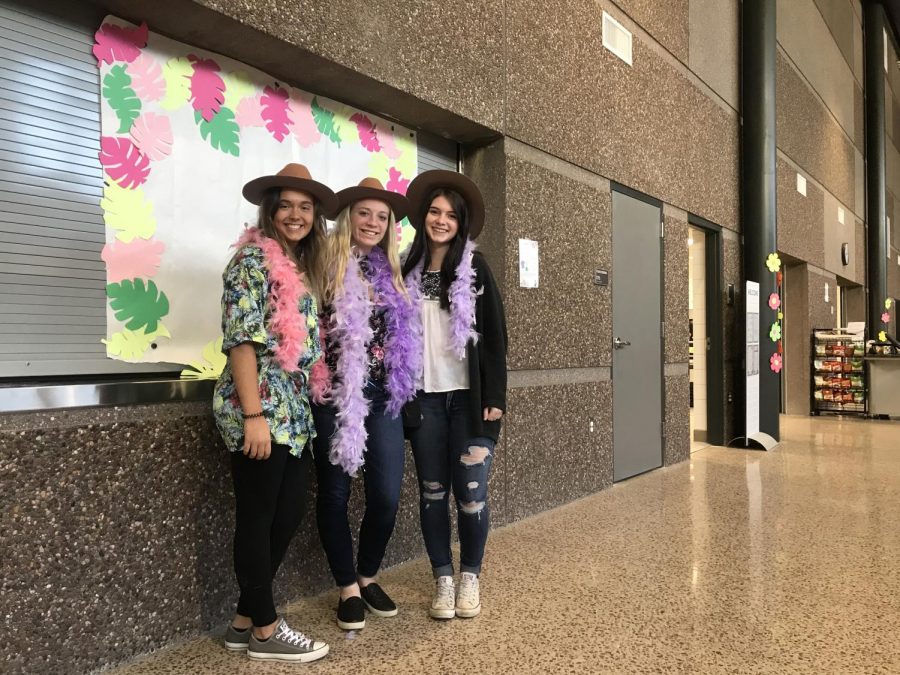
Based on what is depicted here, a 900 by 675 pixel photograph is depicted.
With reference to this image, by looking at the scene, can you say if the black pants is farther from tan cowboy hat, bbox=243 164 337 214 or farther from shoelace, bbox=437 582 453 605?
tan cowboy hat, bbox=243 164 337 214

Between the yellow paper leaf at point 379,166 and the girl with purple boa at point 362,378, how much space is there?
2.43 ft

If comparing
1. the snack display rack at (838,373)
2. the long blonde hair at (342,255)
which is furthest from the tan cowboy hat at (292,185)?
the snack display rack at (838,373)

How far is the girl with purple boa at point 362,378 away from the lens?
216 centimetres

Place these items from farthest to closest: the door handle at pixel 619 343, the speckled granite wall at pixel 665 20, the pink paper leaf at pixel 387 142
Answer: the speckled granite wall at pixel 665 20 → the door handle at pixel 619 343 → the pink paper leaf at pixel 387 142

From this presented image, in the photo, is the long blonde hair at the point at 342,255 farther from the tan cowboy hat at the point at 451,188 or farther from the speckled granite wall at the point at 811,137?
the speckled granite wall at the point at 811,137

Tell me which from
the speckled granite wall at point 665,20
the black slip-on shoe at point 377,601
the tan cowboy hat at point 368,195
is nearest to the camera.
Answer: the tan cowboy hat at point 368,195

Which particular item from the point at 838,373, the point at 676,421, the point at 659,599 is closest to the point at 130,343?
the point at 659,599

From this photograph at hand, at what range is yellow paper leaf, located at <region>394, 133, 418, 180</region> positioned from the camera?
10.5 feet

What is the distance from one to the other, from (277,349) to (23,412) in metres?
0.70

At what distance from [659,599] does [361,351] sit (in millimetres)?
1494

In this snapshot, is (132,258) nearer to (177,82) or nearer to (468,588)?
(177,82)

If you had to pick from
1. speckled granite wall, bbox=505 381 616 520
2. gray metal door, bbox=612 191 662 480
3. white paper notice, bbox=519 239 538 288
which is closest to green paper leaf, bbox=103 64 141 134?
white paper notice, bbox=519 239 538 288

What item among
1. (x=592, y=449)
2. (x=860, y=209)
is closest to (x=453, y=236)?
(x=592, y=449)

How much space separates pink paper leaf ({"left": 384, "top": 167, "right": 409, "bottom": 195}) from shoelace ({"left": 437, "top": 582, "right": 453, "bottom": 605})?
71.9 inches
